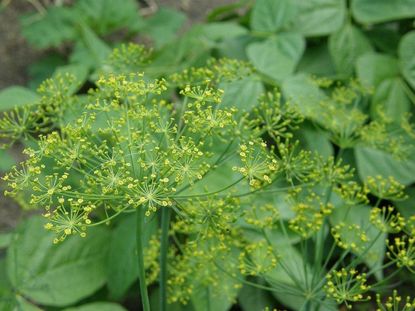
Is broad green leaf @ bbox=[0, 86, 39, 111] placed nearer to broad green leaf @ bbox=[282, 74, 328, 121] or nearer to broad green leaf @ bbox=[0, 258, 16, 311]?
broad green leaf @ bbox=[0, 258, 16, 311]

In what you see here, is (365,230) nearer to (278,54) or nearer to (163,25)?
(278,54)

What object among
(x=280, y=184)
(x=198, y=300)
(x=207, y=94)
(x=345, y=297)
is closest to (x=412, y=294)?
(x=280, y=184)

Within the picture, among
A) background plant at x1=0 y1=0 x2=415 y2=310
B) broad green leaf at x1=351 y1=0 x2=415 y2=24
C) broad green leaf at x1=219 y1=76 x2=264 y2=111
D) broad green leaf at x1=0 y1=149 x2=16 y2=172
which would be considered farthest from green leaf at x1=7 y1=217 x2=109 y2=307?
broad green leaf at x1=351 y1=0 x2=415 y2=24

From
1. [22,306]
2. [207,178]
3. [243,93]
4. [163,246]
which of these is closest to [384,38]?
[243,93]

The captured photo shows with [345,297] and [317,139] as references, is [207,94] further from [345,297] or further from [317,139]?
[317,139]

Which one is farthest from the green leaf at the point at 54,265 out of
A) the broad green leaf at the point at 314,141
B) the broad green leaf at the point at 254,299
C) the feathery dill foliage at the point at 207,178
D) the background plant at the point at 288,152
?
the broad green leaf at the point at 314,141
